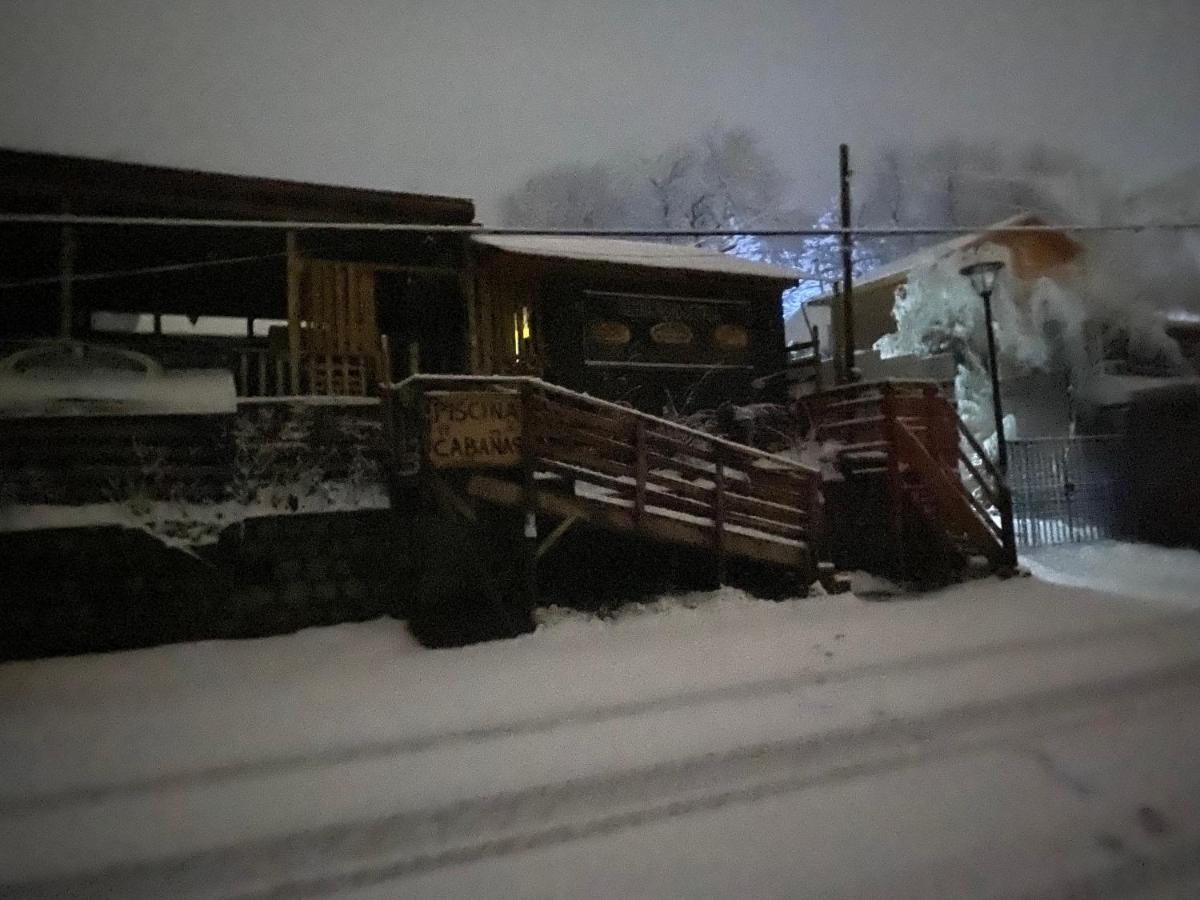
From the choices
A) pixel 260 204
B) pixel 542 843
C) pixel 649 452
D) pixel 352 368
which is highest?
pixel 260 204

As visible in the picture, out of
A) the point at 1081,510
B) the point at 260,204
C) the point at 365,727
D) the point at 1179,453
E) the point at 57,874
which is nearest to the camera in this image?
the point at 57,874

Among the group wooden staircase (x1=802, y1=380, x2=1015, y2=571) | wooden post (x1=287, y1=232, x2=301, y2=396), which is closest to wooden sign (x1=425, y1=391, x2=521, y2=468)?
wooden post (x1=287, y1=232, x2=301, y2=396)

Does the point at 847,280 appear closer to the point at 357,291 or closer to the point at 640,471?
the point at 640,471

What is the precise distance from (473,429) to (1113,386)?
18.0 meters

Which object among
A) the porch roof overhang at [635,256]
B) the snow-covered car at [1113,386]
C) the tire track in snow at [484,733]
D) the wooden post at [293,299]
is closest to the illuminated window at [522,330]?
the porch roof overhang at [635,256]

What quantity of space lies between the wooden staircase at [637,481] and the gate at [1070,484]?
6789mm

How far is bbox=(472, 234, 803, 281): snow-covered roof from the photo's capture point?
45.3ft

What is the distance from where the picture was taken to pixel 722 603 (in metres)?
9.38

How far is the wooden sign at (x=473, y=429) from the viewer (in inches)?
315

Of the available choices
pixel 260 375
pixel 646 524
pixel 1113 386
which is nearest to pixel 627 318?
pixel 646 524

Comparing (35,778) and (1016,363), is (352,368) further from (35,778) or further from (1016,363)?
(1016,363)

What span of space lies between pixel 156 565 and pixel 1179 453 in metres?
15.6

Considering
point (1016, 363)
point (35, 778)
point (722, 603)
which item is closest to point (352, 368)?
point (722, 603)

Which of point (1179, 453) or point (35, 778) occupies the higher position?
point (1179, 453)
